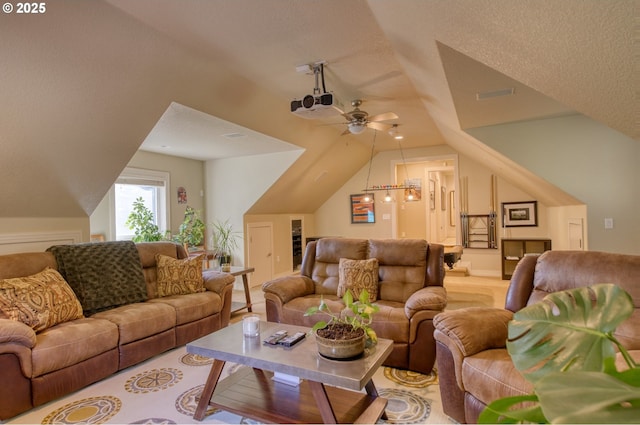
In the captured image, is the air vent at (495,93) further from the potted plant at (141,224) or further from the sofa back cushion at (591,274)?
the potted plant at (141,224)

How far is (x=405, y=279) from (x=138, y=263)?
2815 millimetres

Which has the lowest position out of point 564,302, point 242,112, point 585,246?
point 585,246

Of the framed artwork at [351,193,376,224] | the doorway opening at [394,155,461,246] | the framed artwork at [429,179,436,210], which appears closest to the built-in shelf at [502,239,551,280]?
the doorway opening at [394,155,461,246]

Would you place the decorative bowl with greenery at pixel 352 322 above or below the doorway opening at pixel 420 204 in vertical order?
below

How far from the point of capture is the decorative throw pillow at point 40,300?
96.0 inches

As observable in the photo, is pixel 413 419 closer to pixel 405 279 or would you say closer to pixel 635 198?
pixel 405 279

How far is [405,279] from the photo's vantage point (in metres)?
3.39

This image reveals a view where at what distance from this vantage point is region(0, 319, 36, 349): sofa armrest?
2133 millimetres

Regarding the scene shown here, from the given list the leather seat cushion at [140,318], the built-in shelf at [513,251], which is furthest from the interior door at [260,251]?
the built-in shelf at [513,251]

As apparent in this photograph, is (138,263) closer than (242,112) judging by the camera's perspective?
Yes

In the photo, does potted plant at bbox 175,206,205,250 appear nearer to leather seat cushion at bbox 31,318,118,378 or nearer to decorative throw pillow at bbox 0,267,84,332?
decorative throw pillow at bbox 0,267,84,332

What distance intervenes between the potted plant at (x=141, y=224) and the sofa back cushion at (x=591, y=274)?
16.1ft

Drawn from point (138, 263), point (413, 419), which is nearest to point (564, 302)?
point (413, 419)

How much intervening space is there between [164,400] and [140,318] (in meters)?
0.84
